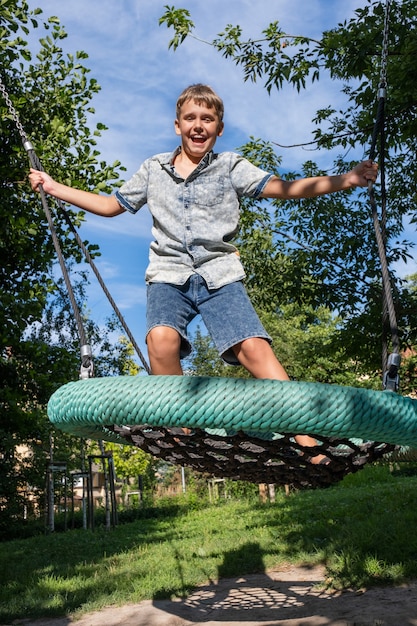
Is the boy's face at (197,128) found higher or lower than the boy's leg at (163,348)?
higher

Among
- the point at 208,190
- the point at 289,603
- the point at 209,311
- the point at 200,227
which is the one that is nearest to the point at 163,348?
A: the point at 209,311

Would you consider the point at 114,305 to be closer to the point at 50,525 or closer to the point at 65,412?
the point at 65,412

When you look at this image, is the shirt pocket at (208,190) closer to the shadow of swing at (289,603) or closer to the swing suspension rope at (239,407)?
the swing suspension rope at (239,407)

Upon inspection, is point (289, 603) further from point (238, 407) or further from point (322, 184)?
point (238, 407)

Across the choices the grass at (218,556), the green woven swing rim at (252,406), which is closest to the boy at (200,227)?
the green woven swing rim at (252,406)

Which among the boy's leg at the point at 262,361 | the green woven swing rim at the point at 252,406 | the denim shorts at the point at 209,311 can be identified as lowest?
the green woven swing rim at the point at 252,406

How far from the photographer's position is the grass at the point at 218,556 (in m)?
5.39

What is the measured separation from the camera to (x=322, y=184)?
2334 mm

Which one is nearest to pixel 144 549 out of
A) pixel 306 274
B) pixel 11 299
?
pixel 11 299

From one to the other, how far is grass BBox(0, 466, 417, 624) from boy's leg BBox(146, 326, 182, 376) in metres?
3.47

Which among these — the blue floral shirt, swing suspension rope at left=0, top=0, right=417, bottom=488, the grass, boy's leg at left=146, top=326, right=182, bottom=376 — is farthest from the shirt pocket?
the grass

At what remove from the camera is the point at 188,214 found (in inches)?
93.3

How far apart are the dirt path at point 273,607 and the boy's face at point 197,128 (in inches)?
112

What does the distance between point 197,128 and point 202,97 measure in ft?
0.35
